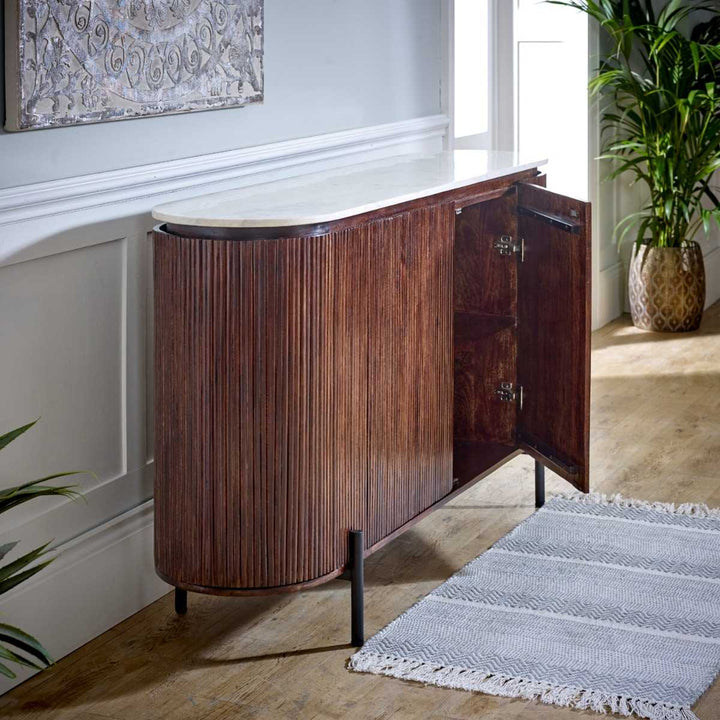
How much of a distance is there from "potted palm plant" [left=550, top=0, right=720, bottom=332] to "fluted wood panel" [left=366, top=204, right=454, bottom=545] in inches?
98.4

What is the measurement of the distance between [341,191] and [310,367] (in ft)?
1.64

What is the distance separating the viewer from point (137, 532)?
→ 2764 millimetres

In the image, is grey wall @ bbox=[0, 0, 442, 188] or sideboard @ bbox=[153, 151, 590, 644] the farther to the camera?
grey wall @ bbox=[0, 0, 442, 188]

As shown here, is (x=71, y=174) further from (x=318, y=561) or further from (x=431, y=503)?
(x=431, y=503)

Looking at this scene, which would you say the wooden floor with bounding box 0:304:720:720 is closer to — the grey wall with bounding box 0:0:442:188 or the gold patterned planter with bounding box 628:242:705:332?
the grey wall with bounding box 0:0:442:188

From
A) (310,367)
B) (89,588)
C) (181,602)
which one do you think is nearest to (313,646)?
(181,602)

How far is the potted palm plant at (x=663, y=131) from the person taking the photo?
16.5ft

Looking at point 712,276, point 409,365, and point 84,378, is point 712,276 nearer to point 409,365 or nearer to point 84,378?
point 409,365

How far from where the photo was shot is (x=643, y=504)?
3.39 metres

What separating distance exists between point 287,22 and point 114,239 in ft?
2.94

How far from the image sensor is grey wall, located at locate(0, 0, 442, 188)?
96.6 inches

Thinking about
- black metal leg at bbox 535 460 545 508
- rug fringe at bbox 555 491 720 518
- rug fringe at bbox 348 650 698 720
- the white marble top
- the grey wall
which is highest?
the grey wall

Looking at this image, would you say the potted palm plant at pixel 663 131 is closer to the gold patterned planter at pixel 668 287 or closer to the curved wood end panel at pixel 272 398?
the gold patterned planter at pixel 668 287

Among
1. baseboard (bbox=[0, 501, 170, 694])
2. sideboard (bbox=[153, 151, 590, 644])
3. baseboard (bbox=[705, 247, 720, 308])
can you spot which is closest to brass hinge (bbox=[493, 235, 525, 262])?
sideboard (bbox=[153, 151, 590, 644])
